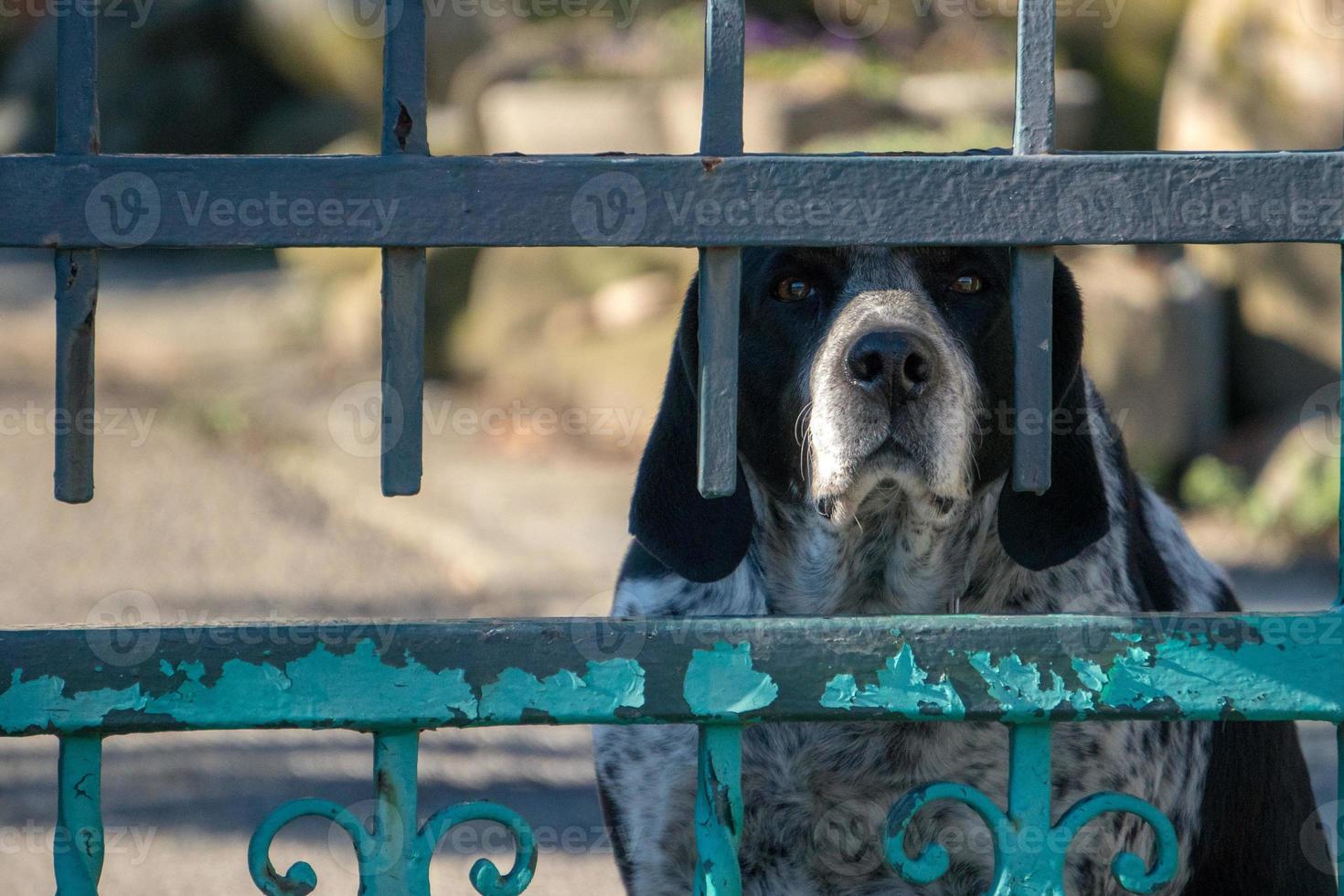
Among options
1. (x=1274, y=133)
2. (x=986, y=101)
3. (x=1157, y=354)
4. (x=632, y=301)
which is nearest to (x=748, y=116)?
(x=632, y=301)

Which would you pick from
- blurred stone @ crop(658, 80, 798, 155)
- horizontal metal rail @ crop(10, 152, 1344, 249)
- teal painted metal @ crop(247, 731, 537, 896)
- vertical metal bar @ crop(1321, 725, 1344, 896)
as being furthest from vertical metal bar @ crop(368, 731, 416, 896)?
blurred stone @ crop(658, 80, 798, 155)

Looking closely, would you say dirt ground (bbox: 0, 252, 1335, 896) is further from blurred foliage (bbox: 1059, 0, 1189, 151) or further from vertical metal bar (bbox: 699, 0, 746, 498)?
blurred foliage (bbox: 1059, 0, 1189, 151)

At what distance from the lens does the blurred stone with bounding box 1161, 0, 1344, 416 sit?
7.17m

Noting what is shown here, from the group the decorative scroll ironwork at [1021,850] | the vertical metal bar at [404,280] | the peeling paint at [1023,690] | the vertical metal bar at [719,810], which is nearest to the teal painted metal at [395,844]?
the vertical metal bar at [719,810]

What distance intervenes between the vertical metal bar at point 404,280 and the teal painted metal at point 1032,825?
68 cm

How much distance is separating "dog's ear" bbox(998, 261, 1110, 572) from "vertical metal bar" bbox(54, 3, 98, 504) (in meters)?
1.47

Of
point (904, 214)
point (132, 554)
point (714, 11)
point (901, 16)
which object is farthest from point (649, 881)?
point (901, 16)

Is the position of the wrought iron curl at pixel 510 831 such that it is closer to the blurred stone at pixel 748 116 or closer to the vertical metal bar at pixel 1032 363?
the vertical metal bar at pixel 1032 363

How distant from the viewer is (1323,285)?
718cm

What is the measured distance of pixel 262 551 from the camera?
6520 mm

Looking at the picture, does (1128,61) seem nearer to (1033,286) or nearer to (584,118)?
(584,118)

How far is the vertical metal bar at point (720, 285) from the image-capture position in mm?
1566

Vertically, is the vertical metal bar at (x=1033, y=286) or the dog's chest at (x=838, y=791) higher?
the vertical metal bar at (x=1033, y=286)

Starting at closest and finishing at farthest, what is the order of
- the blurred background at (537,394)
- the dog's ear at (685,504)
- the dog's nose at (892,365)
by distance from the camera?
the dog's nose at (892,365)
the dog's ear at (685,504)
the blurred background at (537,394)
